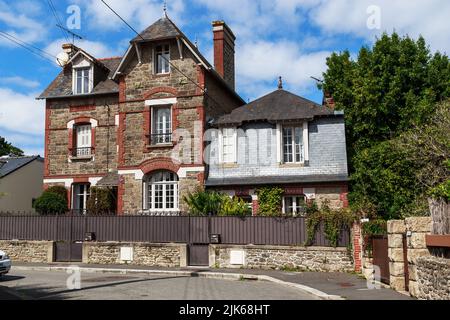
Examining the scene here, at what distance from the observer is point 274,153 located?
21.4 meters

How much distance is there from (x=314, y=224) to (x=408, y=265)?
6.23 meters

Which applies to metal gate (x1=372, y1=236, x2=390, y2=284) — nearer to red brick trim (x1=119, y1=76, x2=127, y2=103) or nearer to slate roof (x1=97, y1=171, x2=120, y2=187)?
slate roof (x1=97, y1=171, x2=120, y2=187)

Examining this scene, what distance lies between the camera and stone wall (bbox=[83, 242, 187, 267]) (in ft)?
60.2

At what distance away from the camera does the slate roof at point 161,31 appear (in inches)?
865

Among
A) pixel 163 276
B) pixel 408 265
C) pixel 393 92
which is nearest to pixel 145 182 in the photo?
pixel 163 276

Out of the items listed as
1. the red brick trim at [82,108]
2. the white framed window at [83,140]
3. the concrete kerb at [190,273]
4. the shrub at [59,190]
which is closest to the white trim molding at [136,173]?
the white framed window at [83,140]

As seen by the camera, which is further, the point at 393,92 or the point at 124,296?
the point at 393,92

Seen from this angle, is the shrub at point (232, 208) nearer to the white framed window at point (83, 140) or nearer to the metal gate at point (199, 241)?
the metal gate at point (199, 241)

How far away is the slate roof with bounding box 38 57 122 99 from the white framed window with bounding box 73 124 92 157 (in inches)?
69.7

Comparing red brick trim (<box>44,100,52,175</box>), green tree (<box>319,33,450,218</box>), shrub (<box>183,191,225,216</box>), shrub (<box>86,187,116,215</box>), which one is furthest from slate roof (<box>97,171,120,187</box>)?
green tree (<box>319,33,450,218</box>)

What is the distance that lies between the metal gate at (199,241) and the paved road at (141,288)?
8.06ft

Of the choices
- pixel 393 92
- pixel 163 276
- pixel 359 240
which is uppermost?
pixel 393 92

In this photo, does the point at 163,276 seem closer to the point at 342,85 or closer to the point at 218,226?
the point at 218,226
